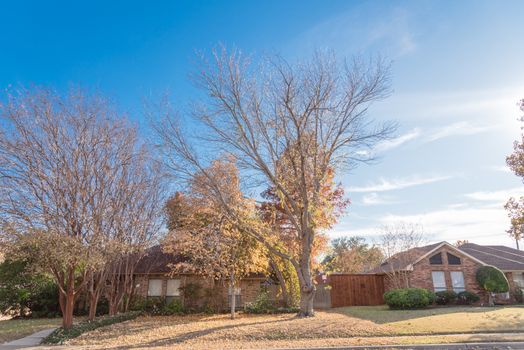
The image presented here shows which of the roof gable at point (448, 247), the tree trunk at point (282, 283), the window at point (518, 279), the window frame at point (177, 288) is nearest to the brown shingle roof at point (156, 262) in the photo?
the window frame at point (177, 288)

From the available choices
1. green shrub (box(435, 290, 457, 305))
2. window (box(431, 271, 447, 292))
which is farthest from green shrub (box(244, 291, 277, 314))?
window (box(431, 271, 447, 292))

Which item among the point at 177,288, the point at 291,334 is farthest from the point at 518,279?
the point at 177,288

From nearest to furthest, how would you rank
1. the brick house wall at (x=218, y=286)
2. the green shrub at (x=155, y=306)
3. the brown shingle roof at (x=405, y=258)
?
1. the green shrub at (x=155, y=306)
2. the brick house wall at (x=218, y=286)
3. the brown shingle roof at (x=405, y=258)

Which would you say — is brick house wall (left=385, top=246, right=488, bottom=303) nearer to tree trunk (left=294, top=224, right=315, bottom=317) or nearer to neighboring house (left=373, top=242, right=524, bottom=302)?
neighboring house (left=373, top=242, right=524, bottom=302)

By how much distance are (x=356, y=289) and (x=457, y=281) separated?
6.48 metres

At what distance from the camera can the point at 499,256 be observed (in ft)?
87.1

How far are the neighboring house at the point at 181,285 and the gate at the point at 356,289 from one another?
15.6 feet

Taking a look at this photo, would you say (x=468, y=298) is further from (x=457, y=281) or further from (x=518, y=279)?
(x=518, y=279)

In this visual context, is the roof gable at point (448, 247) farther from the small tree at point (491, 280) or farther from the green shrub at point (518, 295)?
the green shrub at point (518, 295)

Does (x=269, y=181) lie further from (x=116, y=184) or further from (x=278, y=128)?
(x=116, y=184)

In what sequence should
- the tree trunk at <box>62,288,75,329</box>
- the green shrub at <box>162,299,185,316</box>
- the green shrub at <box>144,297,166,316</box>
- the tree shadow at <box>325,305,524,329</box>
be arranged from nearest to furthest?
the tree trunk at <box>62,288,75,329</box> → the tree shadow at <box>325,305,524,329</box> → the green shrub at <box>162,299,185,316</box> → the green shrub at <box>144,297,166,316</box>

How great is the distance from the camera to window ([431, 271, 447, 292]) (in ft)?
76.5

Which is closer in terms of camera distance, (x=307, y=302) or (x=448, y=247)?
(x=307, y=302)

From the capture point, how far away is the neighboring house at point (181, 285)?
70.2 ft
